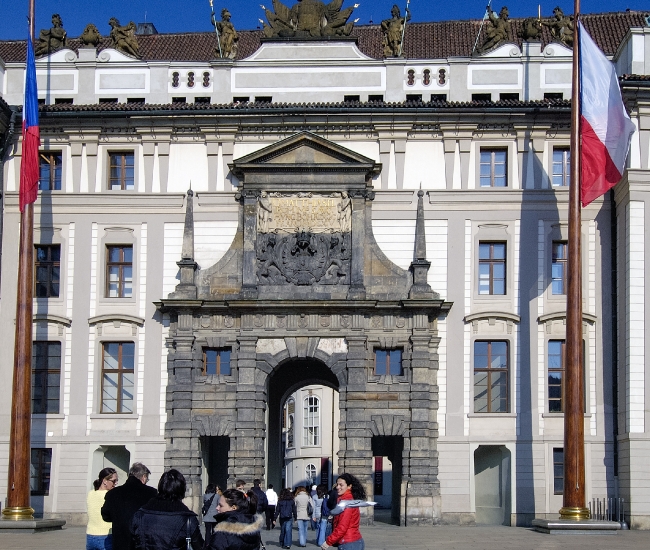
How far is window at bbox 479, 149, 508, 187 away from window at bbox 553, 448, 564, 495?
914 centimetres

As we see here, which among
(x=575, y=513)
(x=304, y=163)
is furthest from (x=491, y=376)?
(x=304, y=163)

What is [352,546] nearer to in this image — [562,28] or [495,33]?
[495,33]

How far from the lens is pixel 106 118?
140ft

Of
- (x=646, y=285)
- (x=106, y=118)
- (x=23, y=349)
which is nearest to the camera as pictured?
(x=23, y=349)

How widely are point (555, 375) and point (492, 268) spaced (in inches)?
162

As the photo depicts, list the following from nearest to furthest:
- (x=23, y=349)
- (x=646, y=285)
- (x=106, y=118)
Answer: (x=23, y=349) < (x=646, y=285) < (x=106, y=118)

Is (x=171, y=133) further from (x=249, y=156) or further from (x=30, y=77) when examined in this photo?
(x=30, y=77)

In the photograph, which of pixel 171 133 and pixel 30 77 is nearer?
pixel 30 77

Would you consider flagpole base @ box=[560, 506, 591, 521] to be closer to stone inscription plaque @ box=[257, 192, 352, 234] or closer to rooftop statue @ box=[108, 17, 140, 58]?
stone inscription plaque @ box=[257, 192, 352, 234]

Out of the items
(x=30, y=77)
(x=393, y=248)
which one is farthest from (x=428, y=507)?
(x=30, y=77)

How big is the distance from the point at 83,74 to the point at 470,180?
13913 millimetres

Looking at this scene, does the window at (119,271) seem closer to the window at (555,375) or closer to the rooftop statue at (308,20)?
the rooftop statue at (308,20)

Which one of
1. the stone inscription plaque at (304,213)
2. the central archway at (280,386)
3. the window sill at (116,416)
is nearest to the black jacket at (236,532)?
the window sill at (116,416)

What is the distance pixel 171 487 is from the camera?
46.4ft
